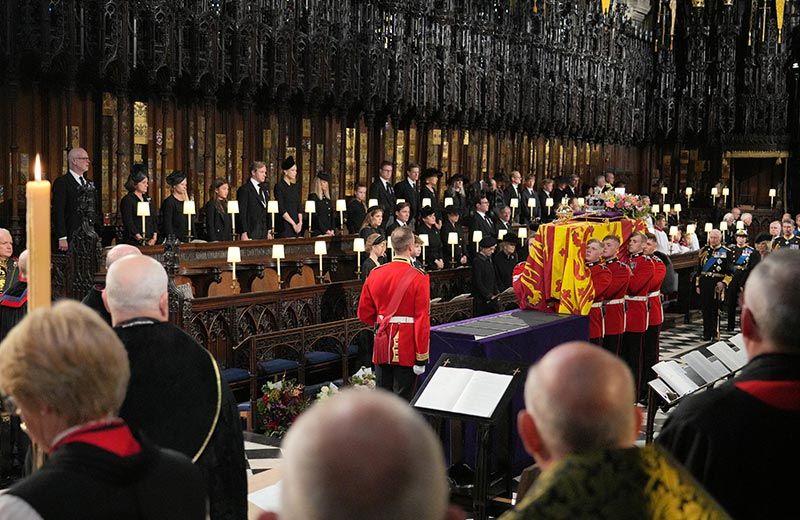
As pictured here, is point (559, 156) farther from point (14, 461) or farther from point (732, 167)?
point (14, 461)

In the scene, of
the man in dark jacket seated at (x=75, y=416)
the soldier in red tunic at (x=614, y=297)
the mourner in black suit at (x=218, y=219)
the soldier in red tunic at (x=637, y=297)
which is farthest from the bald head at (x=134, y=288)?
the mourner in black suit at (x=218, y=219)

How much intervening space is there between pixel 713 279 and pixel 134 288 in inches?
509

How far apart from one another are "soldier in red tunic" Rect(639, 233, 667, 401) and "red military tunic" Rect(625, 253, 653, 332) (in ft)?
0.29

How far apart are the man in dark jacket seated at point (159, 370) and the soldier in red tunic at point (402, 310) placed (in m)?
4.17

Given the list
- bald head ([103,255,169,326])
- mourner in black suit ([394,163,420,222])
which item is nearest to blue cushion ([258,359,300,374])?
bald head ([103,255,169,326])

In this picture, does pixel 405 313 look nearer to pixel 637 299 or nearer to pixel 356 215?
pixel 637 299

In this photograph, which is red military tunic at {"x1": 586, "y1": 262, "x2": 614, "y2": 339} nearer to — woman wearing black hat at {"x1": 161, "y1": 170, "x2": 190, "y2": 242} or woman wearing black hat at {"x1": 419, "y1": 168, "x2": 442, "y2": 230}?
woman wearing black hat at {"x1": 161, "y1": 170, "x2": 190, "y2": 242}

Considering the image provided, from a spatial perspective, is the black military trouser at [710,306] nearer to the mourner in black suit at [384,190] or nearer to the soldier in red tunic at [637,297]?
the mourner in black suit at [384,190]

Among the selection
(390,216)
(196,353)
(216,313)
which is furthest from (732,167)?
(196,353)

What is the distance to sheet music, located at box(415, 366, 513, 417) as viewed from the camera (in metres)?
5.64

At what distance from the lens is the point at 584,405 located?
2.14 metres

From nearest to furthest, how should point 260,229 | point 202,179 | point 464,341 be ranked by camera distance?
point 464,341 → point 260,229 → point 202,179

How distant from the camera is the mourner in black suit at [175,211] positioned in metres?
12.3

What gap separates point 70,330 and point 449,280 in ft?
35.2
